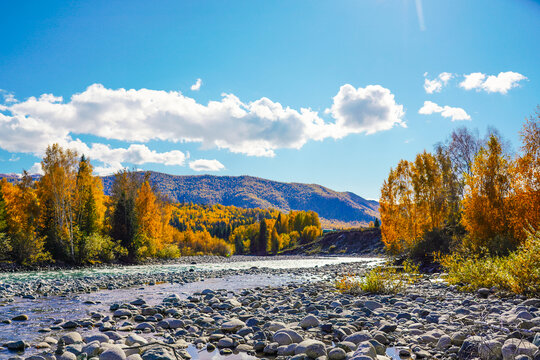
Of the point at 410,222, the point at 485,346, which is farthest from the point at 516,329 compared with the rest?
the point at 410,222

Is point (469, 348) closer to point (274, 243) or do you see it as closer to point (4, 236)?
point (4, 236)

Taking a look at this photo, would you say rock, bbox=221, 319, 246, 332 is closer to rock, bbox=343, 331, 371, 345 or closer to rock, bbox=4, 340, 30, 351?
rock, bbox=343, 331, 371, 345

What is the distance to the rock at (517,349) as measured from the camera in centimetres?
383

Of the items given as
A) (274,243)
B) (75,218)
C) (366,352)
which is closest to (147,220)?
(75,218)

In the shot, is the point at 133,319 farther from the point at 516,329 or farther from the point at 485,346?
the point at 516,329

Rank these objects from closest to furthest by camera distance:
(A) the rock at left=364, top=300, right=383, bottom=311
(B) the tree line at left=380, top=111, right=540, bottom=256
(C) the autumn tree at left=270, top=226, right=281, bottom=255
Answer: (A) the rock at left=364, top=300, right=383, bottom=311 < (B) the tree line at left=380, top=111, right=540, bottom=256 < (C) the autumn tree at left=270, top=226, right=281, bottom=255

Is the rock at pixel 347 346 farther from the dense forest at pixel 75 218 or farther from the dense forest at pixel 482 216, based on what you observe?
the dense forest at pixel 75 218

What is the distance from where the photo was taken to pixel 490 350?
13.4 ft

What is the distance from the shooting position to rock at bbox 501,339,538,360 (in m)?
3.83

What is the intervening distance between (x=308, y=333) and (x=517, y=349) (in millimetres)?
3248

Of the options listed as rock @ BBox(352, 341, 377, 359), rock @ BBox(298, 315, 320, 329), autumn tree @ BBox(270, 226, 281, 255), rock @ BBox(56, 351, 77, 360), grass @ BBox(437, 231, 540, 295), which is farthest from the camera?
autumn tree @ BBox(270, 226, 281, 255)

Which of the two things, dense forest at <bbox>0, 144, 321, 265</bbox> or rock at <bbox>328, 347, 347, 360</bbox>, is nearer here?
rock at <bbox>328, 347, 347, 360</bbox>

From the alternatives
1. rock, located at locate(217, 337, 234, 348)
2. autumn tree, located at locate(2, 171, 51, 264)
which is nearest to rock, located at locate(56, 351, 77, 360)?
rock, located at locate(217, 337, 234, 348)

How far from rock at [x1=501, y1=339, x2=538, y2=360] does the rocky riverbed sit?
0.04 feet
